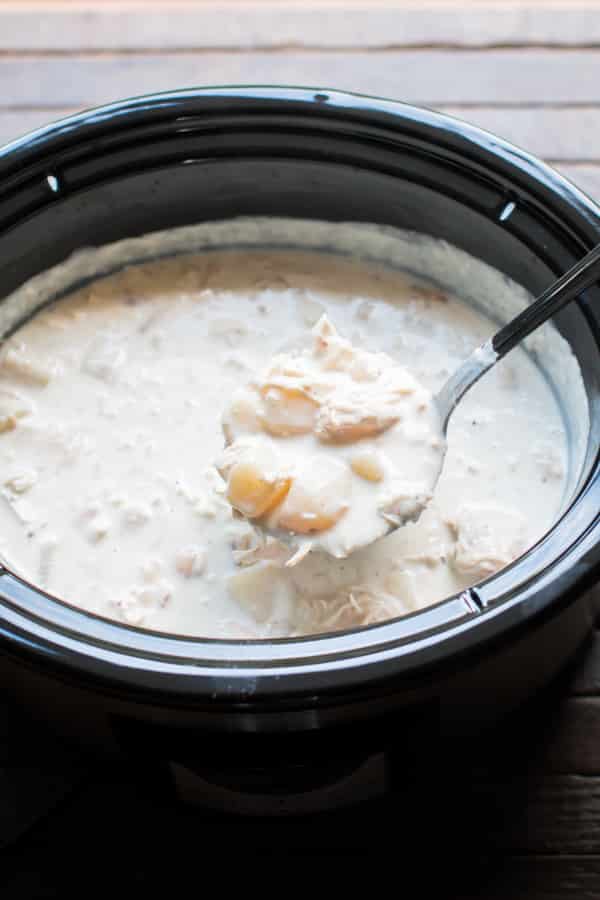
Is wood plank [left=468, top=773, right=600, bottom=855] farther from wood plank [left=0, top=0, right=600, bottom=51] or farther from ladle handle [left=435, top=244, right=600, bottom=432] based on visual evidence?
wood plank [left=0, top=0, right=600, bottom=51]

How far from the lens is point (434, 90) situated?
6.70 ft

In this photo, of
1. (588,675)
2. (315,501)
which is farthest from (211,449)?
(588,675)

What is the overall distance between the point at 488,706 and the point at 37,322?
87 centimetres

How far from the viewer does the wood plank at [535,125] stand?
1.94 metres

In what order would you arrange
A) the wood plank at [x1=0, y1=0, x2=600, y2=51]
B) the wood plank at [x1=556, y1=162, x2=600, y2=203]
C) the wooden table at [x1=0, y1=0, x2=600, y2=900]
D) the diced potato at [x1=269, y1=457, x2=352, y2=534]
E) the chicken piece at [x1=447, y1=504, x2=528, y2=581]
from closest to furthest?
the diced potato at [x1=269, y1=457, x2=352, y2=534] < the chicken piece at [x1=447, y1=504, x2=528, y2=581] < the wood plank at [x1=556, y1=162, x2=600, y2=203] < the wooden table at [x1=0, y1=0, x2=600, y2=900] < the wood plank at [x1=0, y1=0, x2=600, y2=51]

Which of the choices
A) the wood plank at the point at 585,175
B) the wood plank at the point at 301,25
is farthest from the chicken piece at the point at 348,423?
the wood plank at the point at 301,25

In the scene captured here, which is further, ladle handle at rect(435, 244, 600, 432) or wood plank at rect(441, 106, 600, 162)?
wood plank at rect(441, 106, 600, 162)

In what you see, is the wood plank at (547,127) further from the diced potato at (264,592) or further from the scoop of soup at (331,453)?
the diced potato at (264,592)

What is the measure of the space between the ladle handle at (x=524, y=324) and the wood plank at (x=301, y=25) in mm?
976

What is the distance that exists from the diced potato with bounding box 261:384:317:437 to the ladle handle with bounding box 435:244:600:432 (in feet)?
0.53

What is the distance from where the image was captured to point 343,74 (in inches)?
81.5

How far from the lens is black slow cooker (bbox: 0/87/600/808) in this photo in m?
1.06

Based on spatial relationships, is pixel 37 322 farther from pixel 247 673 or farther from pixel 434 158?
pixel 247 673

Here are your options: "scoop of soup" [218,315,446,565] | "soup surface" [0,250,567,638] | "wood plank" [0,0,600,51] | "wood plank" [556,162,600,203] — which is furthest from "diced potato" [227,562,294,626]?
"wood plank" [0,0,600,51]
